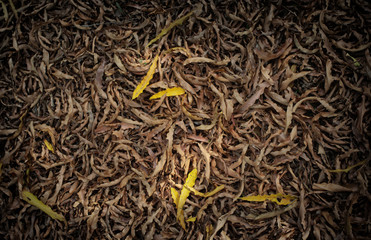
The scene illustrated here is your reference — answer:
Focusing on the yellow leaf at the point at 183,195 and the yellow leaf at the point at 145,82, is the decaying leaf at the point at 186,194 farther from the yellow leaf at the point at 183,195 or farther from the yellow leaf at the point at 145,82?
the yellow leaf at the point at 145,82

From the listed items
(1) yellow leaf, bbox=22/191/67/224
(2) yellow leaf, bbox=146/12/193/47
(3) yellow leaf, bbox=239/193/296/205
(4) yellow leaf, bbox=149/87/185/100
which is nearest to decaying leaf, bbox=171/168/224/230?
(3) yellow leaf, bbox=239/193/296/205

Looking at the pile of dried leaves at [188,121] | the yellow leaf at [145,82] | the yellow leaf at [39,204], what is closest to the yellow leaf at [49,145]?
the pile of dried leaves at [188,121]

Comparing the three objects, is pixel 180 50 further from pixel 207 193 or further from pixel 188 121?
pixel 207 193

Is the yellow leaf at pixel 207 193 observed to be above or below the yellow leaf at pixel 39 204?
above

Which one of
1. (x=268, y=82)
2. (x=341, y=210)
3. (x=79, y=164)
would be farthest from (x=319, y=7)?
(x=79, y=164)

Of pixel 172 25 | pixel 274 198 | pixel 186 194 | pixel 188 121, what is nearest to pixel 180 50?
pixel 172 25

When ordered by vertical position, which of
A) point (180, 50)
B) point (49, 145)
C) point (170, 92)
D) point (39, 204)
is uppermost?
point (180, 50)

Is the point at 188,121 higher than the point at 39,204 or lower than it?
higher
